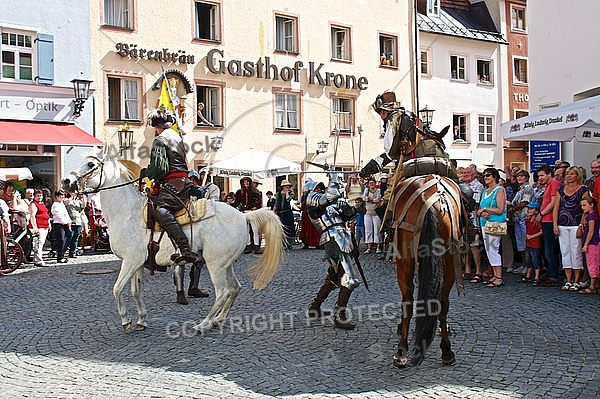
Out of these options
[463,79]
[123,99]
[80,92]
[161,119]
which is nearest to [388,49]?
[463,79]

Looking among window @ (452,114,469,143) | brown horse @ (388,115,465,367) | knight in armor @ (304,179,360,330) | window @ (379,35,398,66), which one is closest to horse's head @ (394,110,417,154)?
brown horse @ (388,115,465,367)

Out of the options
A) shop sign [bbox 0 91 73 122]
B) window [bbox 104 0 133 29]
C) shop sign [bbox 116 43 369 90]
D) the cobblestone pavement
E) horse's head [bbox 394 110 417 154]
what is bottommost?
the cobblestone pavement

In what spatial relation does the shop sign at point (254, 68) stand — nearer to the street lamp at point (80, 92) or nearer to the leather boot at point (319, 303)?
the street lamp at point (80, 92)

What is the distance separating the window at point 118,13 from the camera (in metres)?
21.5

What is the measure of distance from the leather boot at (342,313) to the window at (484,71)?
27.2 metres

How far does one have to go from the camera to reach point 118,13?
21703 mm

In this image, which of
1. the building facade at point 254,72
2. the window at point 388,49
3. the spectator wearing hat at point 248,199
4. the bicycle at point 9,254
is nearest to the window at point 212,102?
the building facade at point 254,72

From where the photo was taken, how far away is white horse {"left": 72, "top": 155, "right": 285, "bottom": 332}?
7.69 m

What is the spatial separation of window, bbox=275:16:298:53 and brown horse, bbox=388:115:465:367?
19.9 metres

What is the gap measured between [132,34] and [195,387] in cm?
1804

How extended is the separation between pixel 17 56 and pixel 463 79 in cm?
2038

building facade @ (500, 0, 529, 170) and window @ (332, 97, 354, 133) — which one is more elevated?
building facade @ (500, 0, 529, 170)

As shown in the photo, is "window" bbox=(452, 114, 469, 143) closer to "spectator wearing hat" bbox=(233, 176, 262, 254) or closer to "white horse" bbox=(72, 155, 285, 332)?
"spectator wearing hat" bbox=(233, 176, 262, 254)

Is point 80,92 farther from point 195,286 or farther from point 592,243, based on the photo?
point 592,243
